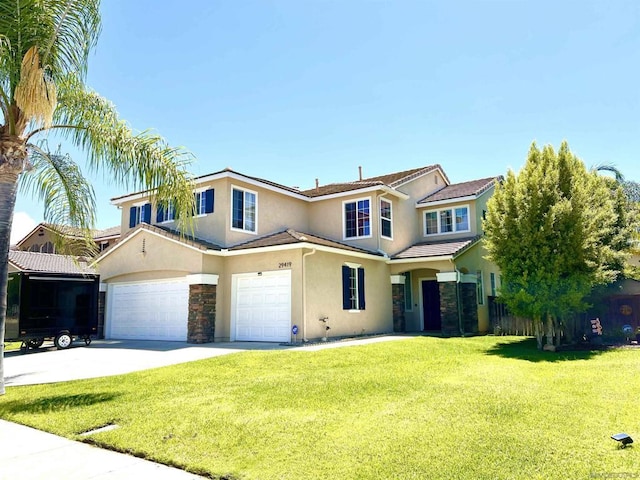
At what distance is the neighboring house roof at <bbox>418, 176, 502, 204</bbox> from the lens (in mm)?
22281

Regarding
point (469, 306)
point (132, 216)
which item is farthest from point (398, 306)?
point (132, 216)

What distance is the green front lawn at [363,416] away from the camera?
456 cm

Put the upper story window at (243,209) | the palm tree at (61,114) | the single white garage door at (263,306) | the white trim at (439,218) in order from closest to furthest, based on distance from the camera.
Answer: the palm tree at (61,114)
the single white garage door at (263,306)
the upper story window at (243,209)
the white trim at (439,218)

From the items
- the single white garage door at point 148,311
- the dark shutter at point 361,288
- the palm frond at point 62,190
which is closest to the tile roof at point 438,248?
the dark shutter at point 361,288

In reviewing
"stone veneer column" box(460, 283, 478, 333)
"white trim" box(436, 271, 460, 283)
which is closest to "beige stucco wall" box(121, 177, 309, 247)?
"white trim" box(436, 271, 460, 283)

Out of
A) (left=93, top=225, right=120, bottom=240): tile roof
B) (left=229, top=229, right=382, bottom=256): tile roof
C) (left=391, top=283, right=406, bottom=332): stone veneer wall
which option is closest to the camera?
(left=229, top=229, right=382, bottom=256): tile roof

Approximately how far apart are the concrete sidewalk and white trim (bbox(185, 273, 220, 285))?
10.7m

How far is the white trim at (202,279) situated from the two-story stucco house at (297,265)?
0.14 feet

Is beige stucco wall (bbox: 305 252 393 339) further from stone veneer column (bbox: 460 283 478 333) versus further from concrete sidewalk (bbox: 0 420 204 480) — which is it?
concrete sidewalk (bbox: 0 420 204 480)

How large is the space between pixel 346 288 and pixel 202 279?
5411 millimetres

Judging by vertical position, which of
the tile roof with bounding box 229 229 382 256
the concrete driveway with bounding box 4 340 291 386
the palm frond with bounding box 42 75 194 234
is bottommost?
the concrete driveway with bounding box 4 340 291 386

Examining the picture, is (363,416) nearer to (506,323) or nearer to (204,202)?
(204,202)

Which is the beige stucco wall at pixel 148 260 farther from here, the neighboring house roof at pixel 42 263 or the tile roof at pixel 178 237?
the neighboring house roof at pixel 42 263

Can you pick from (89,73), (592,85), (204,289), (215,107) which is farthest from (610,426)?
(215,107)
